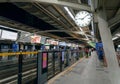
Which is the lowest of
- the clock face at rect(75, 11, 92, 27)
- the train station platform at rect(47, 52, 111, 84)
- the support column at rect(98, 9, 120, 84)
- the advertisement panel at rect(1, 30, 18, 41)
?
the train station platform at rect(47, 52, 111, 84)

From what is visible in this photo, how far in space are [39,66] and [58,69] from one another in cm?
486

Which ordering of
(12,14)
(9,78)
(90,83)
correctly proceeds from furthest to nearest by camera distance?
(12,14)
(9,78)
(90,83)

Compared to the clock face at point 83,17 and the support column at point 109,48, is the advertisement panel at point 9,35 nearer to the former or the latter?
the clock face at point 83,17

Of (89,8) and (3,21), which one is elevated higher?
(3,21)

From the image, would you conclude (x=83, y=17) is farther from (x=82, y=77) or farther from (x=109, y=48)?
(x=109, y=48)

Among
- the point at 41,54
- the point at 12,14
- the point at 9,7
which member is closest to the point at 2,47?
the point at 12,14

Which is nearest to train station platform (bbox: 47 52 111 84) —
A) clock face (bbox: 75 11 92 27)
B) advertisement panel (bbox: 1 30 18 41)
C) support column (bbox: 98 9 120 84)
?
support column (bbox: 98 9 120 84)

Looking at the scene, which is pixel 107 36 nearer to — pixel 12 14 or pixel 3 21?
pixel 12 14

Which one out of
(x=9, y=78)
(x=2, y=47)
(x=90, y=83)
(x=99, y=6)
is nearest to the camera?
(x=99, y=6)

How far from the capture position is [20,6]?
11.6 metres

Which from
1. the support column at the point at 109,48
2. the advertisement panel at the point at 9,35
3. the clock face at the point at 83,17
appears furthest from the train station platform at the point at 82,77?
the advertisement panel at the point at 9,35

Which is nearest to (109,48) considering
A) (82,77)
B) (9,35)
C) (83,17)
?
(83,17)

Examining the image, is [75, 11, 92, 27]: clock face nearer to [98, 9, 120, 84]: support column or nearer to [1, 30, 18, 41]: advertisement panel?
[98, 9, 120, 84]: support column

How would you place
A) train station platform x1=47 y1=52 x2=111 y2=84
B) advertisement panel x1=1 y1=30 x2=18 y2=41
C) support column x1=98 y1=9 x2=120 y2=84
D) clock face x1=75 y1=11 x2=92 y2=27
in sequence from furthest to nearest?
advertisement panel x1=1 y1=30 x2=18 y2=41
clock face x1=75 y1=11 x2=92 y2=27
train station platform x1=47 y1=52 x2=111 y2=84
support column x1=98 y1=9 x2=120 y2=84
